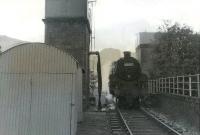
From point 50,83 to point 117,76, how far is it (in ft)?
44.3

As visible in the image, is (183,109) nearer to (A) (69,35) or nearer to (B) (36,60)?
(B) (36,60)

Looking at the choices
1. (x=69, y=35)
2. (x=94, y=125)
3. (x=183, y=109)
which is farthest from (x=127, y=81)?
(x=94, y=125)

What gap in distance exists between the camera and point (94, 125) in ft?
68.4

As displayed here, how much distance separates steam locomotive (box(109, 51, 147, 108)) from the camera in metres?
28.2

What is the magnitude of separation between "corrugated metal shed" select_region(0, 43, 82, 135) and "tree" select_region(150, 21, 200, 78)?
21870mm

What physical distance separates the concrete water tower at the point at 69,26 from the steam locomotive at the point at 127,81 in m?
2.17

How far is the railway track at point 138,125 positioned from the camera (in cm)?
1795

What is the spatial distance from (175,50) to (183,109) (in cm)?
1876

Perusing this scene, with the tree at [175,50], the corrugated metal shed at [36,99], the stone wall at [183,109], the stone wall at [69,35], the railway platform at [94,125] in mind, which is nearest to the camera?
the corrugated metal shed at [36,99]

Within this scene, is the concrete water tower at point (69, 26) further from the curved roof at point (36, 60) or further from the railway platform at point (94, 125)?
the curved roof at point (36, 60)

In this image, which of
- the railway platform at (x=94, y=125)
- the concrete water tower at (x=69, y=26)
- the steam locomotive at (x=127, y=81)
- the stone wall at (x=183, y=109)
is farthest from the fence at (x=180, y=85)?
the concrete water tower at (x=69, y=26)

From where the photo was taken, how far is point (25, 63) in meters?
15.6

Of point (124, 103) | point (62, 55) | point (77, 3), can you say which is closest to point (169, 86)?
point (124, 103)

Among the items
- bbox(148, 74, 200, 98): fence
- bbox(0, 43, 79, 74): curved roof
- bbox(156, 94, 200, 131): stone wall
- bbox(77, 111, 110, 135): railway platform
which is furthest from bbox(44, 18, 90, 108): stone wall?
bbox(0, 43, 79, 74): curved roof
